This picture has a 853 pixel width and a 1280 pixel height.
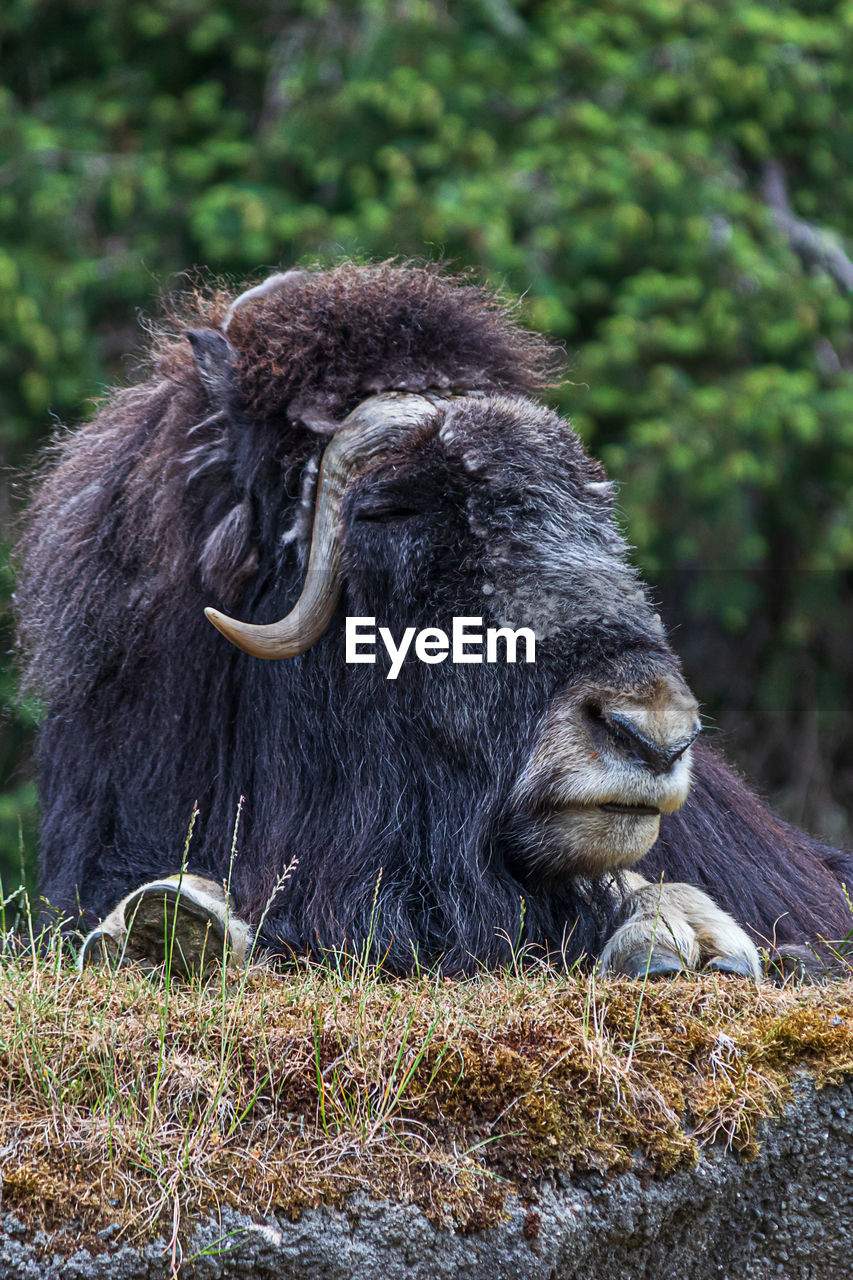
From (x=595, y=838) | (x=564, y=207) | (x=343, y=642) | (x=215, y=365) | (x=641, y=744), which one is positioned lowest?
(x=595, y=838)

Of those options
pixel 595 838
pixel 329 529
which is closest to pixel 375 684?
pixel 329 529

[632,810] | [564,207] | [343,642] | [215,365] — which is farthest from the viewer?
[564,207]

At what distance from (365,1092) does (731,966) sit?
0.80m

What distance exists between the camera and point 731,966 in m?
2.62

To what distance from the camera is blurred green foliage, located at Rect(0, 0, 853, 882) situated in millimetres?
6711

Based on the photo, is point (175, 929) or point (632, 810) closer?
point (175, 929)

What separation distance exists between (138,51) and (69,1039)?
21.6 feet

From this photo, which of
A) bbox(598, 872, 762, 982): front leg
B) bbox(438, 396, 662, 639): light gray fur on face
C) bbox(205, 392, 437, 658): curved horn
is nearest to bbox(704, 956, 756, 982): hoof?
bbox(598, 872, 762, 982): front leg

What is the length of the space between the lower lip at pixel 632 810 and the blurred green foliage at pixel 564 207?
405 centimetres

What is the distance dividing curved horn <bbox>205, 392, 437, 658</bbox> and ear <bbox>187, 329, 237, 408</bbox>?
0.31 metres

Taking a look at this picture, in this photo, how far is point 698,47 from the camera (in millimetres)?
7184

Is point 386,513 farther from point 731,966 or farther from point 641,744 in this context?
point 731,966

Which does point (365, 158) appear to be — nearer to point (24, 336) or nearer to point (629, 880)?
point (24, 336)

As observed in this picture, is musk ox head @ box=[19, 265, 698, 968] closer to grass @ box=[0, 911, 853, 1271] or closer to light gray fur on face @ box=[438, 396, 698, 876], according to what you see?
light gray fur on face @ box=[438, 396, 698, 876]
